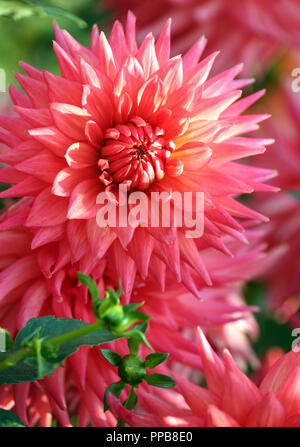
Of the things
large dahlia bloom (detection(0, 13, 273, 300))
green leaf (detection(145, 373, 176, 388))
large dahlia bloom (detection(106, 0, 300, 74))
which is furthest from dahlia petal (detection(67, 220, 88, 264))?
large dahlia bloom (detection(106, 0, 300, 74))

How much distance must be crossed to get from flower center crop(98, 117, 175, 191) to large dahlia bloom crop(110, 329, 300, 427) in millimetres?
136

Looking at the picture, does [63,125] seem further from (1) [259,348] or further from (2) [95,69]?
(1) [259,348]

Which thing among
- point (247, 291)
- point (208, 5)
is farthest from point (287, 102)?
point (247, 291)

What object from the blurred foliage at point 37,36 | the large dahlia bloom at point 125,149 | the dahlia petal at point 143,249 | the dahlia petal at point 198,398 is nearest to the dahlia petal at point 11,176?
the large dahlia bloom at point 125,149

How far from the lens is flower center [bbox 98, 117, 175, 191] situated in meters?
0.50

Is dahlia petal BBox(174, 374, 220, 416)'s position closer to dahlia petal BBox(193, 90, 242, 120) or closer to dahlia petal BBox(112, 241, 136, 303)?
dahlia petal BBox(112, 241, 136, 303)

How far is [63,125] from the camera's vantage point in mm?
483

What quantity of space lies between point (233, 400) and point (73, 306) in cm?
17

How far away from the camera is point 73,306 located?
56 cm

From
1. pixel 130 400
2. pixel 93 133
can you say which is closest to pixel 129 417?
pixel 130 400

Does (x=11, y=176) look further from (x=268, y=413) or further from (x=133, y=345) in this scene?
(x=268, y=413)

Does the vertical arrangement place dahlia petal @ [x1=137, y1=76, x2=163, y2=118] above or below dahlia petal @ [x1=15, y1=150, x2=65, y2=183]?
above

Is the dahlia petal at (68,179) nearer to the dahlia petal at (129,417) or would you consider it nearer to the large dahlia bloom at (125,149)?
the large dahlia bloom at (125,149)

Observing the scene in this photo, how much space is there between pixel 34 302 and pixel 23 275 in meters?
0.03
